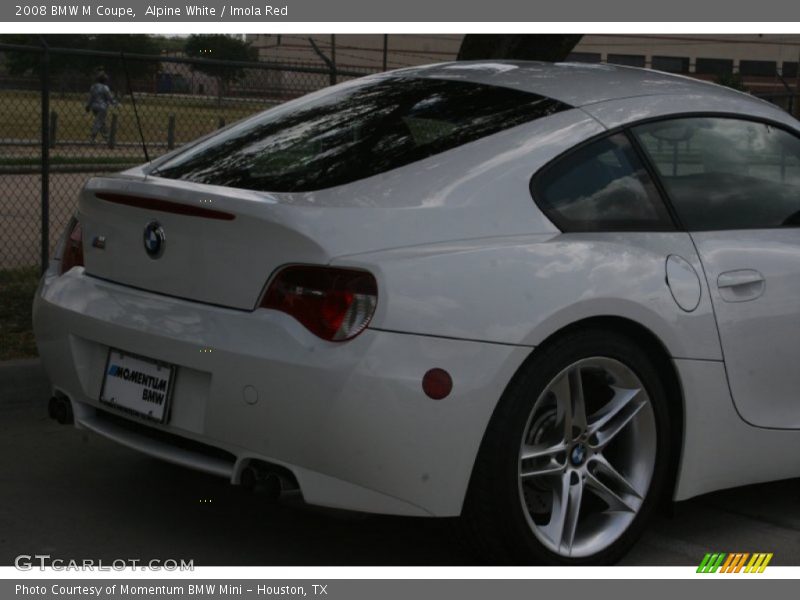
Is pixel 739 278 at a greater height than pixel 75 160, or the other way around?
pixel 739 278

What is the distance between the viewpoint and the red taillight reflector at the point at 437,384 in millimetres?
3597

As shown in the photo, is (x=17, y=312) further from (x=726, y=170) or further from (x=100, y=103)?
(x=726, y=170)

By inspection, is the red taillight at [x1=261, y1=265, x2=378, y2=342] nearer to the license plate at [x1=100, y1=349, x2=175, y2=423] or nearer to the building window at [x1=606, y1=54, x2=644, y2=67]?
the license plate at [x1=100, y1=349, x2=175, y2=423]

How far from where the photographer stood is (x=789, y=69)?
43.8 meters

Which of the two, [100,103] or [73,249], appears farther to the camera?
[100,103]

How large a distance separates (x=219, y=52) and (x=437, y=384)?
12.7 m

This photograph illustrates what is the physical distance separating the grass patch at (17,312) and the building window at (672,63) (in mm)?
35162

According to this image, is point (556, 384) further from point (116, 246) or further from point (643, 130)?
point (116, 246)

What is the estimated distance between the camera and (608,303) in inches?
154

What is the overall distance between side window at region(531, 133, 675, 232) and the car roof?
22 cm

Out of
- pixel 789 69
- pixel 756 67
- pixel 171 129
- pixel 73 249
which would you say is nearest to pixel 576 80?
pixel 73 249

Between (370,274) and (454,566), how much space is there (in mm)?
1065

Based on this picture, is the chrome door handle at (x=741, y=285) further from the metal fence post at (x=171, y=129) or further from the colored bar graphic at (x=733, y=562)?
the metal fence post at (x=171, y=129)

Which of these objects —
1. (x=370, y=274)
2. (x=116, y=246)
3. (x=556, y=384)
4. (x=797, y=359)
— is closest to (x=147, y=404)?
(x=116, y=246)
